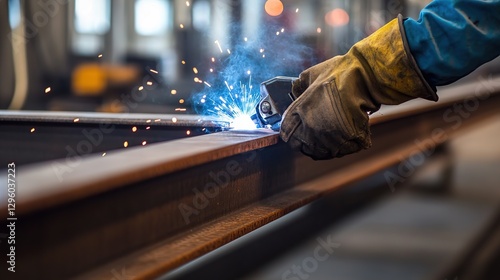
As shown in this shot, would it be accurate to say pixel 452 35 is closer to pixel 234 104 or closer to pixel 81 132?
pixel 234 104

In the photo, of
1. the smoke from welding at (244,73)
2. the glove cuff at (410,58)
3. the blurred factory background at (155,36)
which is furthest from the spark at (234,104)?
the blurred factory background at (155,36)

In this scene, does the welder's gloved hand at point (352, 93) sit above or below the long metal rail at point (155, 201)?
above

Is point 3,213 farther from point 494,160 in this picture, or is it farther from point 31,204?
point 494,160

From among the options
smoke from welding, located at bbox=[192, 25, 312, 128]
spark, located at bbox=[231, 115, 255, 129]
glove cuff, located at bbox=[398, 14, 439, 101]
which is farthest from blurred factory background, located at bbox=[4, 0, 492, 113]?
glove cuff, located at bbox=[398, 14, 439, 101]

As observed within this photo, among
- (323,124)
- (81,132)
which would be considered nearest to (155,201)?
(323,124)

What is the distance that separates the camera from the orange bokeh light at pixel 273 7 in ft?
29.3

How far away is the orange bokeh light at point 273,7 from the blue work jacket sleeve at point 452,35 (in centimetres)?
685

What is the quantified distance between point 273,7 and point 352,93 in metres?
7.94

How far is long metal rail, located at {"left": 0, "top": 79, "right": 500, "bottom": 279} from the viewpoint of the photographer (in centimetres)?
121

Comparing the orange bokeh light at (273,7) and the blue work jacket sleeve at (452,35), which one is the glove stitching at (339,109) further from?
the orange bokeh light at (273,7)

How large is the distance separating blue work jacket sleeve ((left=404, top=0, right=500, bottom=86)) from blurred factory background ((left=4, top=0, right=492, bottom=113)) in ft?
18.3

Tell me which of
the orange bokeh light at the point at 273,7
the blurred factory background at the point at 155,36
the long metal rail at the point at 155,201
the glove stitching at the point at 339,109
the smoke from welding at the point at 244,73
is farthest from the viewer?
the orange bokeh light at the point at 273,7

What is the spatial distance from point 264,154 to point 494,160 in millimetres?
7985

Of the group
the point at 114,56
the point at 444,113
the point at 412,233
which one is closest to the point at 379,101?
the point at 444,113
